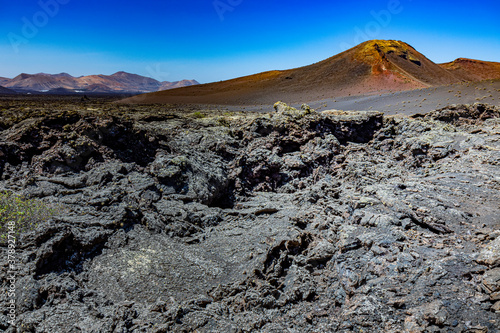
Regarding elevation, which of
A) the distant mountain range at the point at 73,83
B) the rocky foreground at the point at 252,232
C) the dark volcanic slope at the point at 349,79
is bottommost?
the rocky foreground at the point at 252,232

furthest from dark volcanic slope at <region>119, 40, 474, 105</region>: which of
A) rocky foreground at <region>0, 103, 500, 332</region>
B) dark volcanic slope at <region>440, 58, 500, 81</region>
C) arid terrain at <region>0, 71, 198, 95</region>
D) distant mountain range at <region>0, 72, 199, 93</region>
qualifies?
distant mountain range at <region>0, 72, 199, 93</region>

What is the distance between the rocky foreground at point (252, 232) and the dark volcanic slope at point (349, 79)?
2554 cm

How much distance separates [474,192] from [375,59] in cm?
3935

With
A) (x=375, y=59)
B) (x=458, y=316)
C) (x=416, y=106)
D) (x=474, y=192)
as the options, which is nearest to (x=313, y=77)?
(x=375, y=59)

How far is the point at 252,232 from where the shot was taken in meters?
4.83

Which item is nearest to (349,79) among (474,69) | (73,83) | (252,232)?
(474,69)

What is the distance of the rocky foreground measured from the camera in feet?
9.84

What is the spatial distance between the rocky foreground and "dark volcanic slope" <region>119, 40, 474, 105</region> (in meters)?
25.5

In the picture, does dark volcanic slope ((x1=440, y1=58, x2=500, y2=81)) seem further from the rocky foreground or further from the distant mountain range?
the distant mountain range

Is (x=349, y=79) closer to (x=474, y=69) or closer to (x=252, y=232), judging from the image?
(x=474, y=69)

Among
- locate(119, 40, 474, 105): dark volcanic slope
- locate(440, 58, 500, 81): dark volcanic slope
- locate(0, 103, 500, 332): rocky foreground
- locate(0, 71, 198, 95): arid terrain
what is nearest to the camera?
locate(0, 103, 500, 332): rocky foreground

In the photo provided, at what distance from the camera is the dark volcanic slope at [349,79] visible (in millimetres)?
33022

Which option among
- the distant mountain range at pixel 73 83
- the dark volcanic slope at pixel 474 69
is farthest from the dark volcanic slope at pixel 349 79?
the distant mountain range at pixel 73 83

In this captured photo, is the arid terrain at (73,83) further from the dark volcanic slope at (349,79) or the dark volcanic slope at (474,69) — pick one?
the dark volcanic slope at (474,69)
